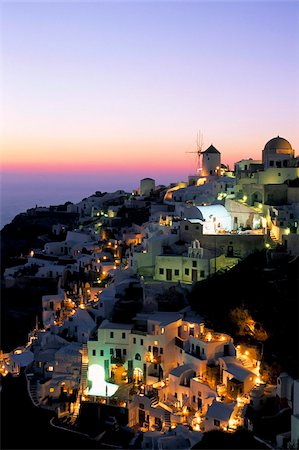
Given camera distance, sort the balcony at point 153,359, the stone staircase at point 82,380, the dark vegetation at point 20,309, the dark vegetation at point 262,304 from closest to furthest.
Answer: the dark vegetation at point 262,304, the stone staircase at point 82,380, the balcony at point 153,359, the dark vegetation at point 20,309

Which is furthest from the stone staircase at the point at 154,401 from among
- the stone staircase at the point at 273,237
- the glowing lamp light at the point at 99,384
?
the stone staircase at the point at 273,237

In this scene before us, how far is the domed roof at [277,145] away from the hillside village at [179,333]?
6 cm

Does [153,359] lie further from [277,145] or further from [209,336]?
[277,145]

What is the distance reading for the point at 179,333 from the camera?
60.8 feet

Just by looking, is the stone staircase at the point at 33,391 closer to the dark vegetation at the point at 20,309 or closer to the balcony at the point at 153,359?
the balcony at the point at 153,359

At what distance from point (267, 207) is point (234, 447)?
1262 centimetres

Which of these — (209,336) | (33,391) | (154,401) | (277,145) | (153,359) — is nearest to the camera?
(154,401)

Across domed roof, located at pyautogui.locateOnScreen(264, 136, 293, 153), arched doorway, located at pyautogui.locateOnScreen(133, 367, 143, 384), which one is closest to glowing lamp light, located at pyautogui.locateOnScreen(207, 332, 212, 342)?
arched doorway, located at pyautogui.locateOnScreen(133, 367, 143, 384)

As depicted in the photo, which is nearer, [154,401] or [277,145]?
[154,401]

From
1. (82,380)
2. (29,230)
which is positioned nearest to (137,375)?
(82,380)

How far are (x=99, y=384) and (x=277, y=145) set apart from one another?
16.2m

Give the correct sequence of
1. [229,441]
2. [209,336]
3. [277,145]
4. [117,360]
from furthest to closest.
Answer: [277,145] < [117,360] < [209,336] < [229,441]

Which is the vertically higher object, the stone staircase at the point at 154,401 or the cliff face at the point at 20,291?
the cliff face at the point at 20,291

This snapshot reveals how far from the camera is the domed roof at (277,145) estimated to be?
28.2 metres
